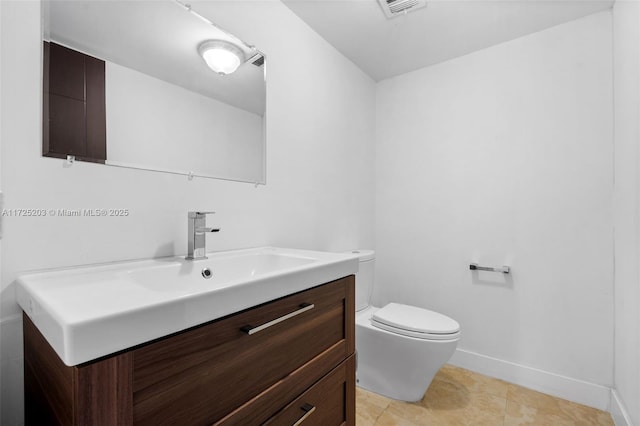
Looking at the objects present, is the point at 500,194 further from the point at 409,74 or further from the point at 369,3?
the point at 369,3

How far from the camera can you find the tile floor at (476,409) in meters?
1.55

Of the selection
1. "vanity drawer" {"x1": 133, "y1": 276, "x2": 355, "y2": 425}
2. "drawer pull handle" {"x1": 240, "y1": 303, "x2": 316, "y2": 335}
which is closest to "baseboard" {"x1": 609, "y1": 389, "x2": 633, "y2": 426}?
"vanity drawer" {"x1": 133, "y1": 276, "x2": 355, "y2": 425}

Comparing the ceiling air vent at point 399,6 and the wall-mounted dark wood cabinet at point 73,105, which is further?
the ceiling air vent at point 399,6

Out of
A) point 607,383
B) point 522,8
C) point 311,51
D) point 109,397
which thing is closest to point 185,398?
point 109,397

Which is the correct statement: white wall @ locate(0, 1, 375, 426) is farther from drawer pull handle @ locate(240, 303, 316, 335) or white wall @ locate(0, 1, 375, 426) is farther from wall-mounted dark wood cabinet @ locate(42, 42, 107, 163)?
drawer pull handle @ locate(240, 303, 316, 335)

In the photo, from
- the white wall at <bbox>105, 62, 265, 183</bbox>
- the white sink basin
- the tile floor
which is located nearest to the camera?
the white sink basin

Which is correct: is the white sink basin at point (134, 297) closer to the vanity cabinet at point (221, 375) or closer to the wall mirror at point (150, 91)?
the vanity cabinet at point (221, 375)

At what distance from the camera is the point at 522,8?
1.68 m

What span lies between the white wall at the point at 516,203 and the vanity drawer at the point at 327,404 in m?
1.32

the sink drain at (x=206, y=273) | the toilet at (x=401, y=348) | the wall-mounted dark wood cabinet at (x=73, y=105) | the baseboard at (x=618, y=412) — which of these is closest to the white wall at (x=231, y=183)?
the wall-mounted dark wood cabinet at (x=73, y=105)

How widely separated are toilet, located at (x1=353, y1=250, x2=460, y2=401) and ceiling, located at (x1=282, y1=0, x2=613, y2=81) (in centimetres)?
140

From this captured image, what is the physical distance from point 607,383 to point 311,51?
98.3 inches

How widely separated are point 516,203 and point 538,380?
1.07 meters

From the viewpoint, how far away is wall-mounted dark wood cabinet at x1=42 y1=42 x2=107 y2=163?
2.85 feet
